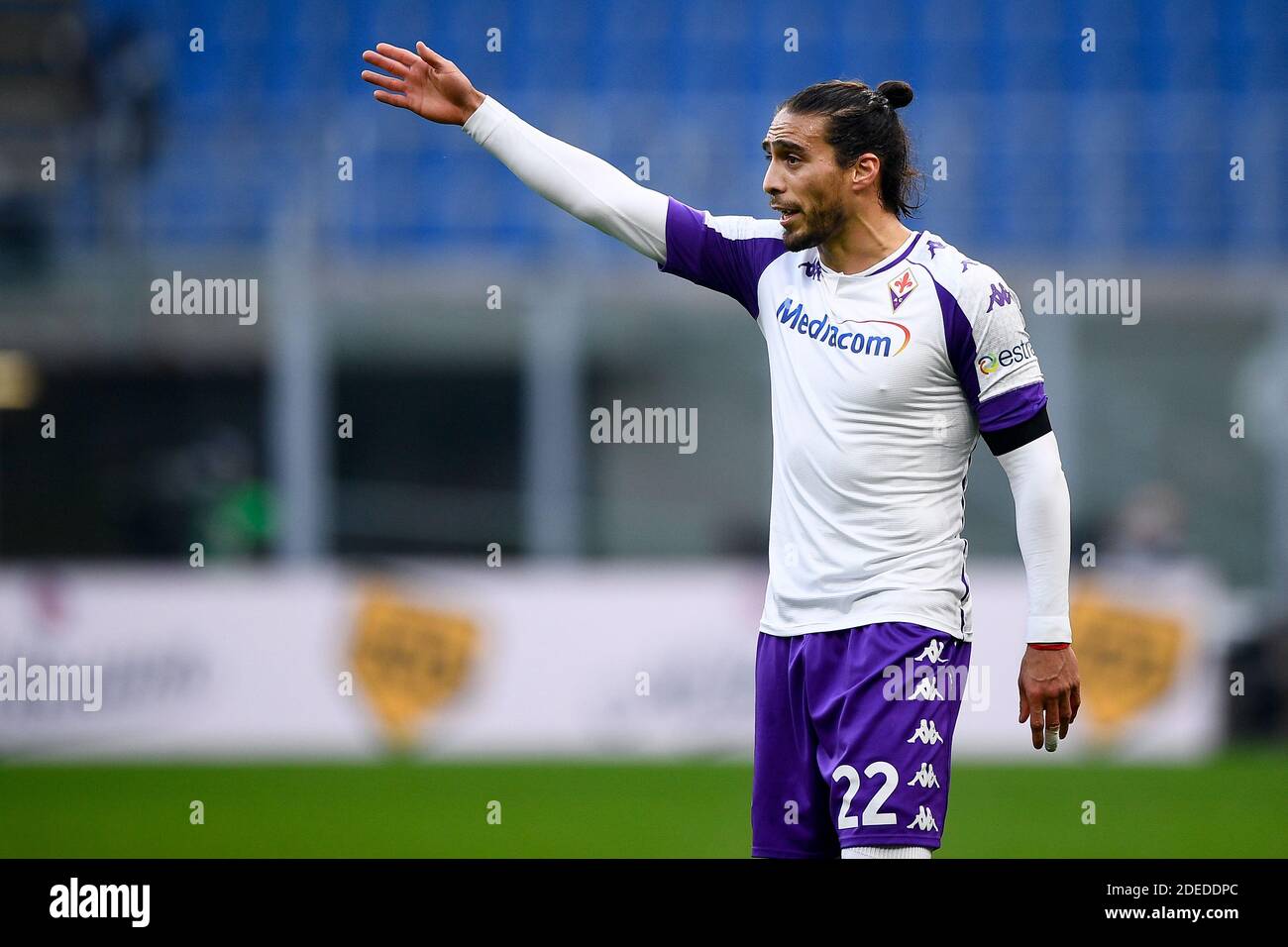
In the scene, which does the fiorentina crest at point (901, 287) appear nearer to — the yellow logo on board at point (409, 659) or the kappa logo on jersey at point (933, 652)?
the kappa logo on jersey at point (933, 652)

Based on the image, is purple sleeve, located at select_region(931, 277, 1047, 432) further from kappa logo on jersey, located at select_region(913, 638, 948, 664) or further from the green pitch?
the green pitch

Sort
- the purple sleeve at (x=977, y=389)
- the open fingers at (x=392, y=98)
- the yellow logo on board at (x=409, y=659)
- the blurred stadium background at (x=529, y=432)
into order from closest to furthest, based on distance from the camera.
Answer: the purple sleeve at (x=977, y=389) → the open fingers at (x=392, y=98) → the blurred stadium background at (x=529, y=432) → the yellow logo on board at (x=409, y=659)

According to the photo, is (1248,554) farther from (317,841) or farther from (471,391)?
(317,841)

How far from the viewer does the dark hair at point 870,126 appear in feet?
11.7

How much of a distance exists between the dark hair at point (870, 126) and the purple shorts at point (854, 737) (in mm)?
997

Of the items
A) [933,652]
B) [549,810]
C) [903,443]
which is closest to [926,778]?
[933,652]

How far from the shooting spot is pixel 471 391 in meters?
13.8

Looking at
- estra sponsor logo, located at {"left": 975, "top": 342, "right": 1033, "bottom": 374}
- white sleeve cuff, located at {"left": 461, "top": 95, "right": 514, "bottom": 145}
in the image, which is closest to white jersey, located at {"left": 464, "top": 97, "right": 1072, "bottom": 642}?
estra sponsor logo, located at {"left": 975, "top": 342, "right": 1033, "bottom": 374}

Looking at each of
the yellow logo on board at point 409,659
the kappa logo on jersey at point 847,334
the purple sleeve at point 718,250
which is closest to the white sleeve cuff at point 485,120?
the purple sleeve at point 718,250

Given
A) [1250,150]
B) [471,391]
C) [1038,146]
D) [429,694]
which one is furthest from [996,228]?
[429,694]

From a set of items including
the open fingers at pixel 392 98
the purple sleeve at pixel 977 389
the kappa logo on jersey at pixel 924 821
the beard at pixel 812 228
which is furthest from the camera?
the open fingers at pixel 392 98

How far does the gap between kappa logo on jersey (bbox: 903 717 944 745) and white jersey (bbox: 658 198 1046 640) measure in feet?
0.66

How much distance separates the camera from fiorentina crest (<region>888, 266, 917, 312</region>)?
352 centimetres

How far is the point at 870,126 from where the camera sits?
3.62m
